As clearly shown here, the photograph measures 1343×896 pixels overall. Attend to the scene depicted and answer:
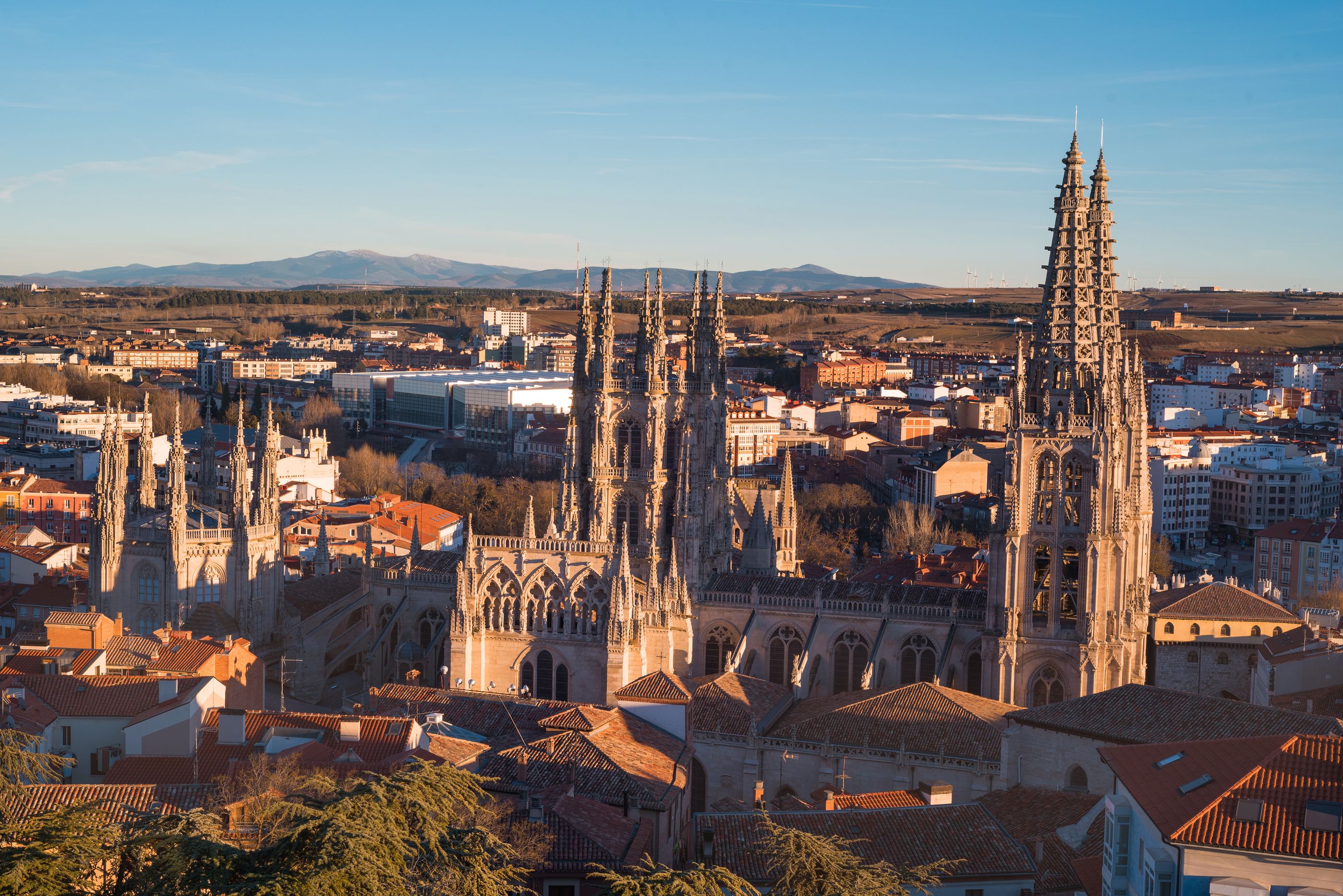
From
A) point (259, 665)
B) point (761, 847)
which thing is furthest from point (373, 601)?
point (761, 847)

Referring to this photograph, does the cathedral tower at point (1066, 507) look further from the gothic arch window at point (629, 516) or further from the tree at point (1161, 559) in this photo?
the tree at point (1161, 559)

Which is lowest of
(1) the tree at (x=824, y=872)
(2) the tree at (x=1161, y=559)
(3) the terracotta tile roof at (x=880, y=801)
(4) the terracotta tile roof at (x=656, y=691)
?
(2) the tree at (x=1161, y=559)

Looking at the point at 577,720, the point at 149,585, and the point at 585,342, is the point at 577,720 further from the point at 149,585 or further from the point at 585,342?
the point at 585,342

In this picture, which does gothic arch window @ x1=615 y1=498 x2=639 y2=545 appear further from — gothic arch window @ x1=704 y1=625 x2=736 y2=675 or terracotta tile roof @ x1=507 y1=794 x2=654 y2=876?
terracotta tile roof @ x1=507 y1=794 x2=654 y2=876

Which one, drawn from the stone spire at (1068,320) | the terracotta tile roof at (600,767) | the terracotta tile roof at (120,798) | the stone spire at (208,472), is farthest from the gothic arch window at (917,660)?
the stone spire at (208,472)

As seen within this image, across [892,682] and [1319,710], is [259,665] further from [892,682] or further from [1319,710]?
[1319,710]

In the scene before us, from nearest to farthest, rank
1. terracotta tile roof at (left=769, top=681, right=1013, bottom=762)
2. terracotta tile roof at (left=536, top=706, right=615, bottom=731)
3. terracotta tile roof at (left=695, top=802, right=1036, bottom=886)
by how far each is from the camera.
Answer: terracotta tile roof at (left=695, top=802, right=1036, bottom=886) < terracotta tile roof at (left=536, top=706, right=615, bottom=731) < terracotta tile roof at (left=769, top=681, right=1013, bottom=762)

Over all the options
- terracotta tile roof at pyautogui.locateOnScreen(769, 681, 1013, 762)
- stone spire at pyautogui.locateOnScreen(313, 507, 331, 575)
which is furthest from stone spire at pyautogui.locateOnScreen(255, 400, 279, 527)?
terracotta tile roof at pyautogui.locateOnScreen(769, 681, 1013, 762)
